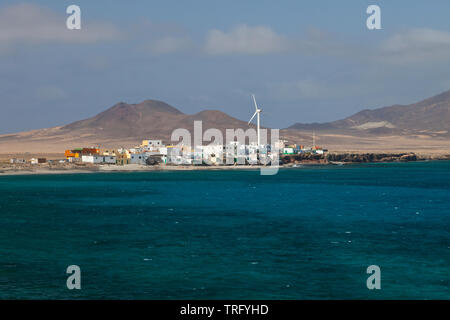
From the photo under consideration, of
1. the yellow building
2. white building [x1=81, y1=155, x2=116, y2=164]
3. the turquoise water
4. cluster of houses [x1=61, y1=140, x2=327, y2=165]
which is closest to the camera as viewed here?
the turquoise water

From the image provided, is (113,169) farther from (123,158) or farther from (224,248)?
(224,248)

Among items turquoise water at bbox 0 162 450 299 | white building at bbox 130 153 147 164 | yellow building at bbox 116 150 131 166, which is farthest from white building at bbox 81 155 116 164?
turquoise water at bbox 0 162 450 299

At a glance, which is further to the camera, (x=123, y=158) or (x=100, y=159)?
(x=100, y=159)

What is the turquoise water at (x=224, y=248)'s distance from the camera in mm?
27938

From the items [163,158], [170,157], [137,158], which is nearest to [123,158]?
[137,158]

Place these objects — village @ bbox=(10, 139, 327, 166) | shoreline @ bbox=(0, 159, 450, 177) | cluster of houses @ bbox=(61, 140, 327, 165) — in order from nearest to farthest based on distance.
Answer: shoreline @ bbox=(0, 159, 450, 177)
village @ bbox=(10, 139, 327, 166)
cluster of houses @ bbox=(61, 140, 327, 165)

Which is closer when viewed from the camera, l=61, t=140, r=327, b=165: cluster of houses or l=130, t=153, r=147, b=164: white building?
l=61, t=140, r=327, b=165: cluster of houses

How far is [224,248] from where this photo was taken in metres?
38.6

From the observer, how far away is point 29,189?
93375 mm

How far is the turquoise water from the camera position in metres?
27.9

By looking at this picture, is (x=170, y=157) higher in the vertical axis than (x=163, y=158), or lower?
higher

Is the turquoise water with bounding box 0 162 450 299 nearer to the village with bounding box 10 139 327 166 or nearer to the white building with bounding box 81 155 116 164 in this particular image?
the white building with bounding box 81 155 116 164

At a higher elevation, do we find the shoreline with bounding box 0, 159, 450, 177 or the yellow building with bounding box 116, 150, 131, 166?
the yellow building with bounding box 116, 150, 131, 166
